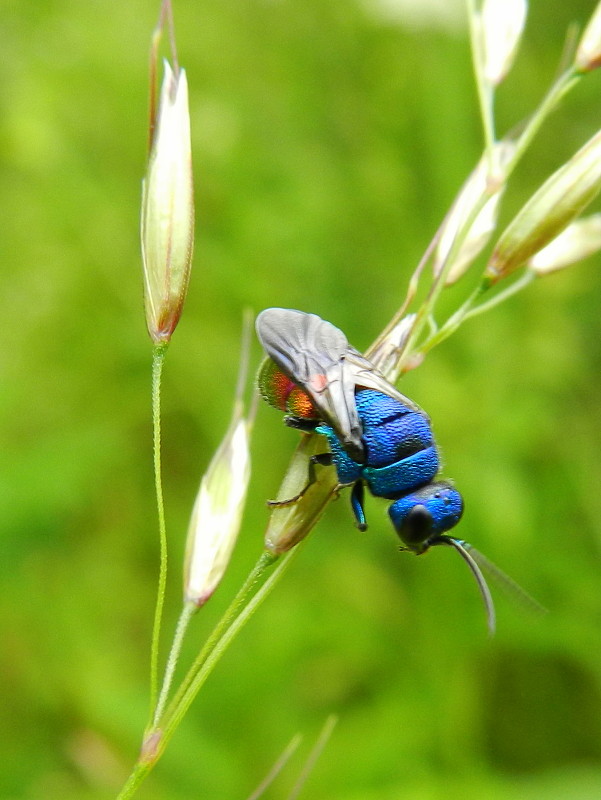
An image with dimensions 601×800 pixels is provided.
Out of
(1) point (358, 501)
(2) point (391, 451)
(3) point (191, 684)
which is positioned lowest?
(1) point (358, 501)

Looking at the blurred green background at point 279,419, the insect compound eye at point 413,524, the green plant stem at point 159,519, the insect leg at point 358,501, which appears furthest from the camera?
the blurred green background at point 279,419

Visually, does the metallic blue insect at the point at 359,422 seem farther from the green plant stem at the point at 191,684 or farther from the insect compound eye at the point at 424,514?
the green plant stem at the point at 191,684

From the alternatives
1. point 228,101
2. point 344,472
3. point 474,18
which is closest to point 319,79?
point 228,101

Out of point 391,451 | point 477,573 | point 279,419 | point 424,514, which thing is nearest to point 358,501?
point 391,451

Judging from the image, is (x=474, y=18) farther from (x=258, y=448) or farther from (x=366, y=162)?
(x=366, y=162)

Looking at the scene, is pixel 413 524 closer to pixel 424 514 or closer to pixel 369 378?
pixel 424 514

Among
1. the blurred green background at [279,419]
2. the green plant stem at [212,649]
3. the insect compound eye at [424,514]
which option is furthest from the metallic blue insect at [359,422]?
the blurred green background at [279,419]
